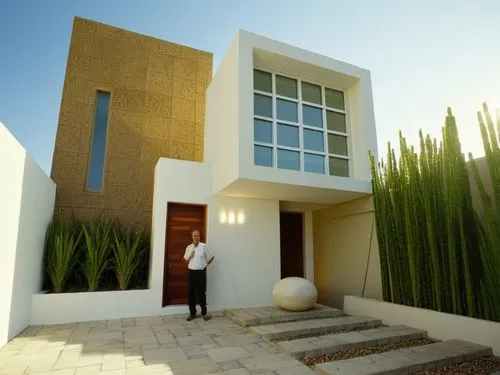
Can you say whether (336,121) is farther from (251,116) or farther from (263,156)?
(251,116)

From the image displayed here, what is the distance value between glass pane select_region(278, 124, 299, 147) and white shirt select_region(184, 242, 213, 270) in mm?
2525

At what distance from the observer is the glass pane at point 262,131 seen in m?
5.82

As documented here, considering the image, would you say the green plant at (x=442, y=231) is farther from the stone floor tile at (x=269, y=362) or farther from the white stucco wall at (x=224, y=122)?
the white stucco wall at (x=224, y=122)

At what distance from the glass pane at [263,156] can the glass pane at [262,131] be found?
17 centimetres

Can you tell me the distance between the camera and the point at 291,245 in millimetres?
7965

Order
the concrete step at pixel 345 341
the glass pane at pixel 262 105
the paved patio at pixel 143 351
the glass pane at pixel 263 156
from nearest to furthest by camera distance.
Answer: the paved patio at pixel 143 351
the concrete step at pixel 345 341
the glass pane at pixel 263 156
the glass pane at pixel 262 105

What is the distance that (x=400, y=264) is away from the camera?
5043mm

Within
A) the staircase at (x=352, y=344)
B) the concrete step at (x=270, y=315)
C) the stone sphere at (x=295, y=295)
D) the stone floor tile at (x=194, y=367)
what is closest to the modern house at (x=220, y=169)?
the concrete step at (x=270, y=315)

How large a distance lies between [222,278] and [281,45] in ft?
15.6

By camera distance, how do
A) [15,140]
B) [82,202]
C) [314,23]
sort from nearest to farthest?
[15,140]
[314,23]
[82,202]

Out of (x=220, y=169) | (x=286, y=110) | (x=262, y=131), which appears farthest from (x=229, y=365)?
(x=286, y=110)

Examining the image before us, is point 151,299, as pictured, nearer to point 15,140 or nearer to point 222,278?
point 222,278

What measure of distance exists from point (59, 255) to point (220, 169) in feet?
10.5

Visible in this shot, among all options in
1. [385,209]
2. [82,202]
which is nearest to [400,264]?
[385,209]
